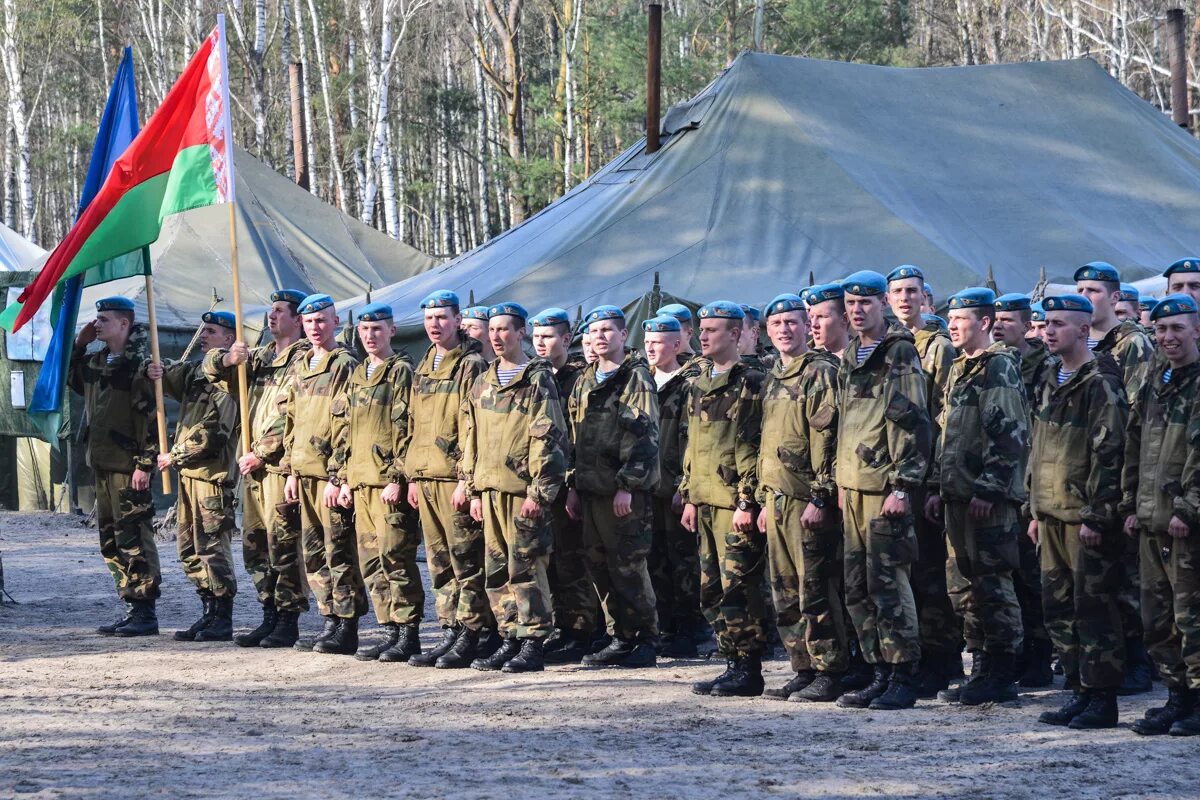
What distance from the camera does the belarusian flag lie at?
8438mm

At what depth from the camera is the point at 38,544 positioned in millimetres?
13609

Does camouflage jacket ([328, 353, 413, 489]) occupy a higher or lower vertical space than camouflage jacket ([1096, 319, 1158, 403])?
lower

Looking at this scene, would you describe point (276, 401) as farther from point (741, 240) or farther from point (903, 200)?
point (903, 200)

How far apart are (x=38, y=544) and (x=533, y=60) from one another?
1172 inches

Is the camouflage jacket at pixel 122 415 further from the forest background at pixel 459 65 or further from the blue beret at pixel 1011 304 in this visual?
the forest background at pixel 459 65

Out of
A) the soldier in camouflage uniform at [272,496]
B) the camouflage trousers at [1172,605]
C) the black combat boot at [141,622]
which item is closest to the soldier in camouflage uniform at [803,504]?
the camouflage trousers at [1172,605]

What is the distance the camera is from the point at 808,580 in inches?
253

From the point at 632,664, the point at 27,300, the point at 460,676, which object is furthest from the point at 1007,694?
the point at 27,300

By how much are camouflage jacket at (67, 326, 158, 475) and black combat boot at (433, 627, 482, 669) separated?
7.46ft

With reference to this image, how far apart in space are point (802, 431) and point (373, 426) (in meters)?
2.37

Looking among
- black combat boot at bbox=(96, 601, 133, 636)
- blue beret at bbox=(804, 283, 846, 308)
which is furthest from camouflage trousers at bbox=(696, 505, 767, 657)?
black combat boot at bbox=(96, 601, 133, 636)

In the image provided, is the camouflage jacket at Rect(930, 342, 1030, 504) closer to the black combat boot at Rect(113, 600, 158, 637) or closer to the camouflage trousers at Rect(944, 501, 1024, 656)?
the camouflage trousers at Rect(944, 501, 1024, 656)

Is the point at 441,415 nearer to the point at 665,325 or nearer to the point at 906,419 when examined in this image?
the point at 665,325

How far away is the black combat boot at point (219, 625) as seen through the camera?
858 cm
